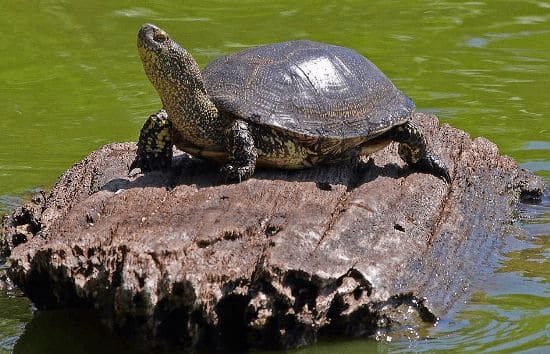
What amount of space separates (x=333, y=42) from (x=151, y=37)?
6000 millimetres

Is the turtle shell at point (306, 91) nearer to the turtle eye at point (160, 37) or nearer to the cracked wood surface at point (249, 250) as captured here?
the cracked wood surface at point (249, 250)

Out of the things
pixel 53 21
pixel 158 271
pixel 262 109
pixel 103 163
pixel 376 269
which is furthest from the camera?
pixel 53 21

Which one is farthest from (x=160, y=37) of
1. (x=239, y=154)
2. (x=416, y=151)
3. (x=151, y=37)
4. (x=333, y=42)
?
(x=333, y=42)

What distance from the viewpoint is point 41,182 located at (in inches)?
296

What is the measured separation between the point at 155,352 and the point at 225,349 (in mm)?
290

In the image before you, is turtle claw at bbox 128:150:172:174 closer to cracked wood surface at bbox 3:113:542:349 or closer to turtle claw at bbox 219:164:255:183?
cracked wood surface at bbox 3:113:542:349

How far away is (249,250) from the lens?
181 inches

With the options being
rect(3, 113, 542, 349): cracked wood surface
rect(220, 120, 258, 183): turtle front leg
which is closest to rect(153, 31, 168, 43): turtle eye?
rect(220, 120, 258, 183): turtle front leg

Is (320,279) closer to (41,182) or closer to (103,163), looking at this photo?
(103,163)

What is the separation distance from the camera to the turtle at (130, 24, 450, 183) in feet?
17.6

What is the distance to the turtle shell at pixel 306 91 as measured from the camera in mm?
5414

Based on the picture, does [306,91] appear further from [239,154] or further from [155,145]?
[155,145]

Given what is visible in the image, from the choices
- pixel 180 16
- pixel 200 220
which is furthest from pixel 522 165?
pixel 180 16

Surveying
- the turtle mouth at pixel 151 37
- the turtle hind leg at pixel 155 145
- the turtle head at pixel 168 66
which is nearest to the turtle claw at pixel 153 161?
the turtle hind leg at pixel 155 145
